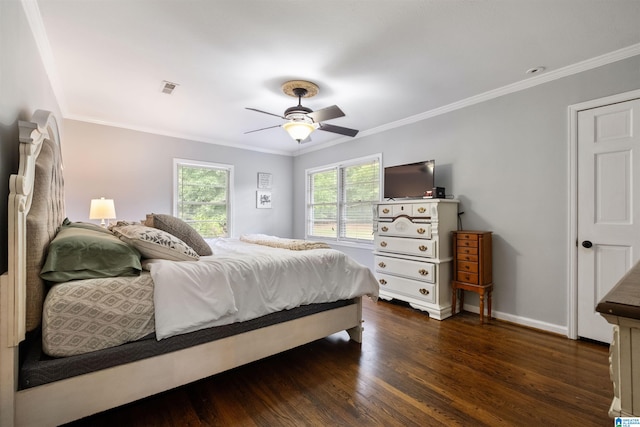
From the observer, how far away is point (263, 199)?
591 cm

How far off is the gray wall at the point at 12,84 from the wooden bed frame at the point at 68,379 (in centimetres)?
11

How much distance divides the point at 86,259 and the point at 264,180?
4.42 m

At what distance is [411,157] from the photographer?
4.19 meters

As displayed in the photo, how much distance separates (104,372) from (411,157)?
3944mm

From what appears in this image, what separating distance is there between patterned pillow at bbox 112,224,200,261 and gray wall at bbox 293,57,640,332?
10.4 ft

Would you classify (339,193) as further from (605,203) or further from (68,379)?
(68,379)

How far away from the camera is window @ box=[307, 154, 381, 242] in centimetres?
486

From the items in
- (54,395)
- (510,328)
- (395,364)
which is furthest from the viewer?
(510,328)

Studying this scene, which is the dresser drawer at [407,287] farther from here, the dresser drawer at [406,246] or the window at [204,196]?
the window at [204,196]

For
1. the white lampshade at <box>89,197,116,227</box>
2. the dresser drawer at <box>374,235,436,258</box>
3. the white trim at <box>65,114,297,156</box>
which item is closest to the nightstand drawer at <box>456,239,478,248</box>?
the dresser drawer at <box>374,235,436,258</box>

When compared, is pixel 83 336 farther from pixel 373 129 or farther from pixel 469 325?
pixel 373 129

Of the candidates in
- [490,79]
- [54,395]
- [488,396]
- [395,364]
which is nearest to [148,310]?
[54,395]

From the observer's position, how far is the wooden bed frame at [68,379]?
1.24 meters

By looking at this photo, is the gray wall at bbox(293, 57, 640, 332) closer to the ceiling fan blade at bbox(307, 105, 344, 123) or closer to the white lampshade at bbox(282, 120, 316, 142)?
the ceiling fan blade at bbox(307, 105, 344, 123)
